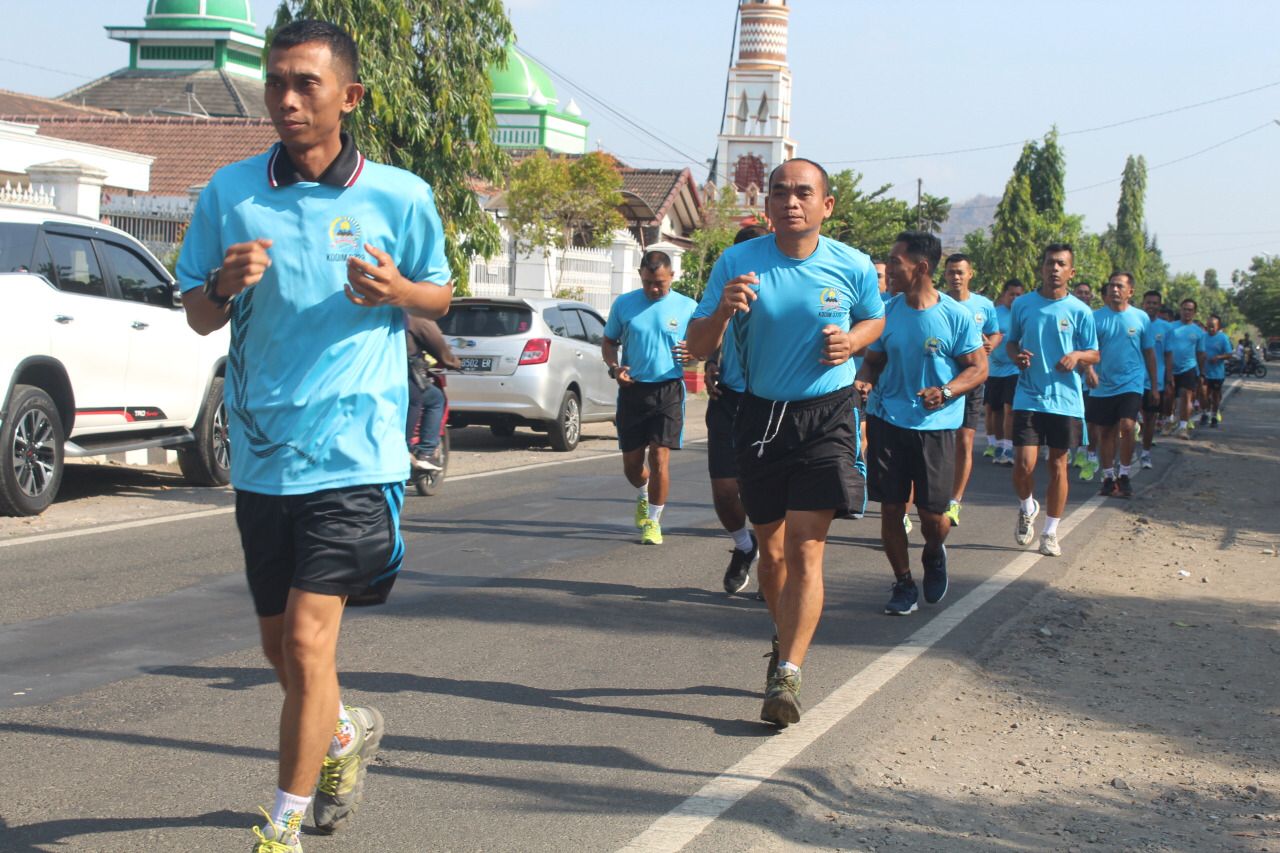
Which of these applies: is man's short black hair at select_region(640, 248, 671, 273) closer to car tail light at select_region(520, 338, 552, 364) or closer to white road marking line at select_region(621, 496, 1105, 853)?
white road marking line at select_region(621, 496, 1105, 853)

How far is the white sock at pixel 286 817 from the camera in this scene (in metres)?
3.90

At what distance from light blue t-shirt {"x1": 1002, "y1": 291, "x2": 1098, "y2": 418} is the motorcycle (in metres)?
4.57

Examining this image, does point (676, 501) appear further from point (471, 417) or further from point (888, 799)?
point (888, 799)

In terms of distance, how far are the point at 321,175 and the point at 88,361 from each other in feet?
24.9

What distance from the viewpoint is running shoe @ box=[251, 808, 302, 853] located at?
3.87 m

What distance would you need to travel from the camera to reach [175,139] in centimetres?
3822

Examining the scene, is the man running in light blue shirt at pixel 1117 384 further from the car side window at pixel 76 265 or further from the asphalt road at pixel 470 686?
the car side window at pixel 76 265

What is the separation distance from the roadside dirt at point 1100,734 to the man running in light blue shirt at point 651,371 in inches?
104

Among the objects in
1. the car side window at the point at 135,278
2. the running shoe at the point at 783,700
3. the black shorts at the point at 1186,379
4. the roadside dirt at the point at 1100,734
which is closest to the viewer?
the roadside dirt at the point at 1100,734

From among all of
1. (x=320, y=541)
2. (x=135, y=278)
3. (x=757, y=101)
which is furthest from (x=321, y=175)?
(x=757, y=101)

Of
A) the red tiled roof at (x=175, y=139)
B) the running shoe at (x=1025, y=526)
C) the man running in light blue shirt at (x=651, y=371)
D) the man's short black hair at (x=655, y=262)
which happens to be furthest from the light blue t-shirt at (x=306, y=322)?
the red tiled roof at (x=175, y=139)

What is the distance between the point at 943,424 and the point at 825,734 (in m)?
3.00

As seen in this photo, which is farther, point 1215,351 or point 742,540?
point 1215,351

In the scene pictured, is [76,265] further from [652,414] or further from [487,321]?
[487,321]
